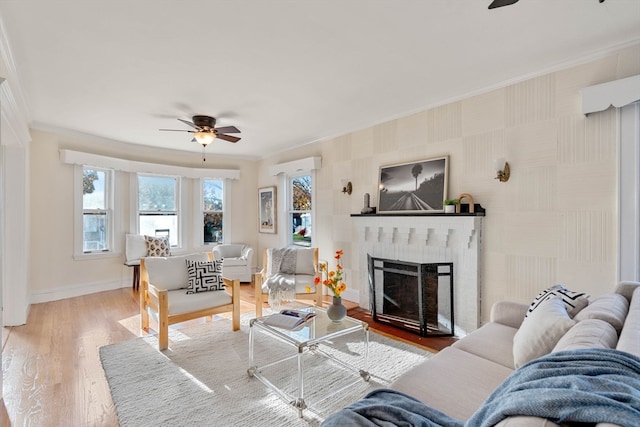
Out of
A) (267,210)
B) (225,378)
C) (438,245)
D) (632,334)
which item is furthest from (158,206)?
(632,334)

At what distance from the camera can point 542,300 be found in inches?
80.6

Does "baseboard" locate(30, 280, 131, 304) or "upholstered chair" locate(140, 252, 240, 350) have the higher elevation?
"upholstered chair" locate(140, 252, 240, 350)

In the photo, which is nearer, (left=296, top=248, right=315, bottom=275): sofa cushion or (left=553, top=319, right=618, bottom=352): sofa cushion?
(left=553, top=319, right=618, bottom=352): sofa cushion

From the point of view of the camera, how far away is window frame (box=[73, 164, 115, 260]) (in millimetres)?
4906

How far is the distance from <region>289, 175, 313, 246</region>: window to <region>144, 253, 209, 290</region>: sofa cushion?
236 cm

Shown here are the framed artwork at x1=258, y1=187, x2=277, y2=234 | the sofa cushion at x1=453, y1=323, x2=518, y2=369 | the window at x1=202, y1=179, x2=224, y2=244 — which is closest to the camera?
the sofa cushion at x1=453, y1=323, x2=518, y2=369

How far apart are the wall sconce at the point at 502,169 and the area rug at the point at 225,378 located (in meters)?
1.79

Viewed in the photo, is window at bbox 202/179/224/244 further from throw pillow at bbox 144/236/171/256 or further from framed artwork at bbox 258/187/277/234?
throw pillow at bbox 144/236/171/256

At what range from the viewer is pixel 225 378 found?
2.53 m

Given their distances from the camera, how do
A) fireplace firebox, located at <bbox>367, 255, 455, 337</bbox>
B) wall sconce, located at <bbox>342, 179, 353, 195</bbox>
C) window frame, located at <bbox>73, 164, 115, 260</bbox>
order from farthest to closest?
1. window frame, located at <bbox>73, 164, 115, 260</bbox>
2. wall sconce, located at <bbox>342, 179, 353, 195</bbox>
3. fireplace firebox, located at <bbox>367, 255, 455, 337</bbox>

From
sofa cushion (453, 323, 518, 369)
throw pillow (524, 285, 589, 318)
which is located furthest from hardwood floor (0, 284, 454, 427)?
throw pillow (524, 285, 589, 318)

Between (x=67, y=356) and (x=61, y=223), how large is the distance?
2694 mm

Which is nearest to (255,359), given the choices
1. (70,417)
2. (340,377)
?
(340,377)

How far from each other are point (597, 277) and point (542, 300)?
940 mm
